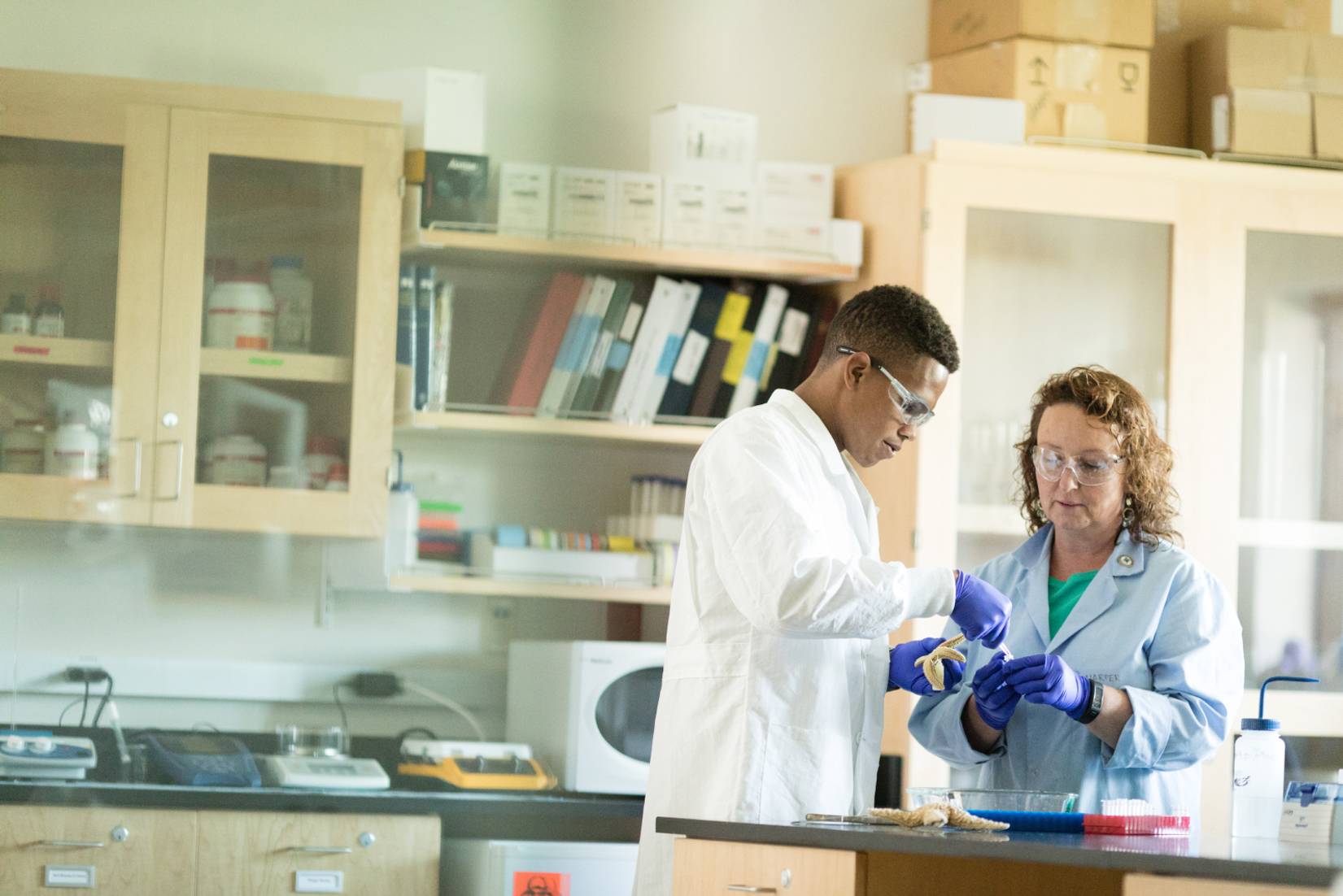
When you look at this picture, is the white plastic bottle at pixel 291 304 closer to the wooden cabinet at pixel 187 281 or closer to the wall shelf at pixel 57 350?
the wooden cabinet at pixel 187 281

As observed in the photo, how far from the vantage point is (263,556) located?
2967 millimetres

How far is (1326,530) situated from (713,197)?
150 centimetres

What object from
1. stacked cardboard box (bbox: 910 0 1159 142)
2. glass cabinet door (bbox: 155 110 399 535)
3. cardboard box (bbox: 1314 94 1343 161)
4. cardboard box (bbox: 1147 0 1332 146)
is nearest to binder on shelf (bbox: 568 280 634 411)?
glass cabinet door (bbox: 155 110 399 535)

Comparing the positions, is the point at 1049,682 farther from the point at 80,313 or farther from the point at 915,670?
the point at 80,313

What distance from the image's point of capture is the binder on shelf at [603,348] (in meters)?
3.06

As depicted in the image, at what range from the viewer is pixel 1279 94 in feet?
10.8

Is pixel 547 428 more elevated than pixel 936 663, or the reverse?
pixel 547 428

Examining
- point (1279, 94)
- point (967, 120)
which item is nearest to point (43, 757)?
point (967, 120)

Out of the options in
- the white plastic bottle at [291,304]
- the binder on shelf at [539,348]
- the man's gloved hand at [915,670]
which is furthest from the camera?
the binder on shelf at [539,348]

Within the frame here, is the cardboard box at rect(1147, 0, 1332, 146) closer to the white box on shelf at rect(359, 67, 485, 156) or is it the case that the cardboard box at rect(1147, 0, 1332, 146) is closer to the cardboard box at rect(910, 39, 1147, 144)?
the cardboard box at rect(910, 39, 1147, 144)

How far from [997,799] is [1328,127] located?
215 centimetres

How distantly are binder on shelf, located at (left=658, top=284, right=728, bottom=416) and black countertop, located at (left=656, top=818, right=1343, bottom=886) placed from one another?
150 centimetres

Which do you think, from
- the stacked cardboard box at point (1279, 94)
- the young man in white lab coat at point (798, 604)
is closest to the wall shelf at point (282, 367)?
the young man in white lab coat at point (798, 604)

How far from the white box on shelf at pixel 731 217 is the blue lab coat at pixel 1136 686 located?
128 cm
